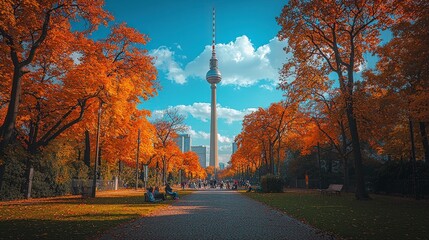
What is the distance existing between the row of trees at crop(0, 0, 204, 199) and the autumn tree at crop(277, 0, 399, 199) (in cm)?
1198

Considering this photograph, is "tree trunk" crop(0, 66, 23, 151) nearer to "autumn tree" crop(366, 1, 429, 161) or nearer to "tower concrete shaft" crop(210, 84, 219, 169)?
"autumn tree" crop(366, 1, 429, 161)

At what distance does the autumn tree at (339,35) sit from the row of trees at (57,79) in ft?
39.3

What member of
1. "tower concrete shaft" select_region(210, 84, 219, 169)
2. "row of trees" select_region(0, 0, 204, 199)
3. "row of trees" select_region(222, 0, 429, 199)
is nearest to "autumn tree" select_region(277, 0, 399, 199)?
"row of trees" select_region(222, 0, 429, 199)

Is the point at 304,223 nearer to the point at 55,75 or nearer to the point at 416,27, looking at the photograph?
the point at 416,27

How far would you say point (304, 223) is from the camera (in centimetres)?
1185

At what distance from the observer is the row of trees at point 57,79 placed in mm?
17422

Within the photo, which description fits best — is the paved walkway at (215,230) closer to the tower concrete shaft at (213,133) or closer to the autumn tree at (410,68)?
the autumn tree at (410,68)

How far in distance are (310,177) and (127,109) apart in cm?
3535

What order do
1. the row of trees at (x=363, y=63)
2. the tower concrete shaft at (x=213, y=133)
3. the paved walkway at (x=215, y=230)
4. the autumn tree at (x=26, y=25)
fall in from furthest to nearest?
Result: the tower concrete shaft at (x=213, y=133) < the row of trees at (x=363, y=63) < the autumn tree at (x=26, y=25) < the paved walkway at (x=215, y=230)

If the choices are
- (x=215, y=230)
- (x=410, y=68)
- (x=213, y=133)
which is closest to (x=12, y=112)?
(x=215, y=230)

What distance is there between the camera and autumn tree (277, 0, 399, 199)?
75.2ft

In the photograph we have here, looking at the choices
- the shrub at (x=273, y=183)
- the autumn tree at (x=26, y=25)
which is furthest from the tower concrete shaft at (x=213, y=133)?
the autumn tree at (x=26, y=25)

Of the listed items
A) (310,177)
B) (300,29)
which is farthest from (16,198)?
(310,177)

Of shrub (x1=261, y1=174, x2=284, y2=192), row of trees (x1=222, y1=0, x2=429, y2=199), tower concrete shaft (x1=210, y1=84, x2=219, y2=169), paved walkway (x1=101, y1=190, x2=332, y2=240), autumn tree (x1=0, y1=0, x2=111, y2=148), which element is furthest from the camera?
tower concrete shaft (x1=210, y1=84, x2=219, y2=169)
